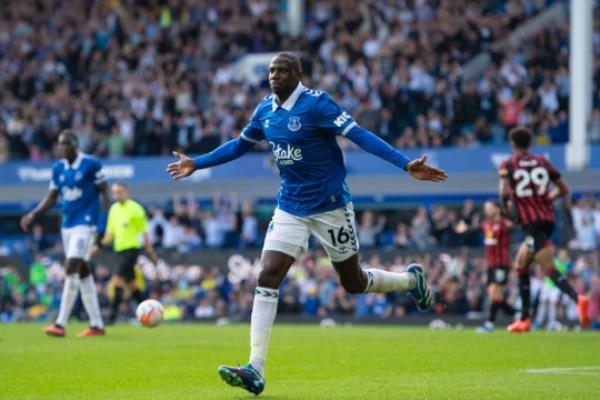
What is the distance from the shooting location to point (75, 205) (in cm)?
1695

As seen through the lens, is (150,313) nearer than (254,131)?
No

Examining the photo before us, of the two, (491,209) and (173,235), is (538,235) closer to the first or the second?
(491,209)

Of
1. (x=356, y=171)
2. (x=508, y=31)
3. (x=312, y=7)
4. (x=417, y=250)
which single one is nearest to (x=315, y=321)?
(x=417, y=250)

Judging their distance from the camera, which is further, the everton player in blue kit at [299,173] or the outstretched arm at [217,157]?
the outstretched arm at [217,157]

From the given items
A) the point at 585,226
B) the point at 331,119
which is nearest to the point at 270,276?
the point at 331,119

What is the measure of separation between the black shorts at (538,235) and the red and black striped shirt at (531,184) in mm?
56

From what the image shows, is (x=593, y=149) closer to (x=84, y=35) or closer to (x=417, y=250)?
(x=417, y=250)

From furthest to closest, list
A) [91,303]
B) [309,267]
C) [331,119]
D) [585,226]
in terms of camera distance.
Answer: [309,267] < [585,226] < [91,303] < [331,119]

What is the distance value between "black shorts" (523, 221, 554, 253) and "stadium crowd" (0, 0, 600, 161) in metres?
12.0

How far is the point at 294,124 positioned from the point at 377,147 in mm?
742

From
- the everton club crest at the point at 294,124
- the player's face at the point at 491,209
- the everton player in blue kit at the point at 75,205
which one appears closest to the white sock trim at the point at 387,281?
the everton club crest at the point at 294,124

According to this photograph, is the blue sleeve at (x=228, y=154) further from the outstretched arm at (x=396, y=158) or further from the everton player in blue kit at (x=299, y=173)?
the outstretched arm at (x=396, y=158)

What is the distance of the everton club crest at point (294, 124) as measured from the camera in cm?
973

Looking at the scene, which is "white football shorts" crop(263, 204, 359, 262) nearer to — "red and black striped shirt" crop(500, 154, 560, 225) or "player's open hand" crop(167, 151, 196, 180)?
"player's open hand" crop(167, 151, 196, 180)
